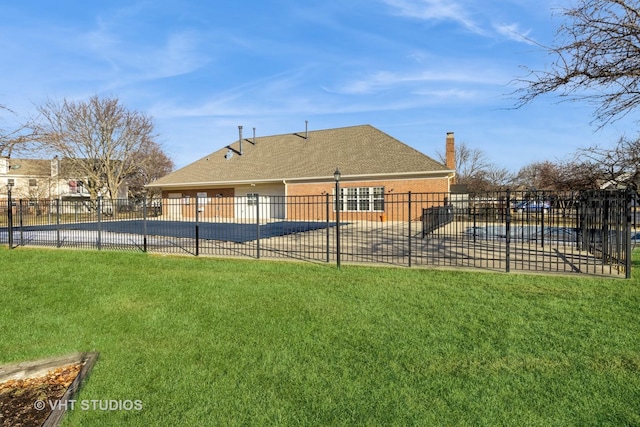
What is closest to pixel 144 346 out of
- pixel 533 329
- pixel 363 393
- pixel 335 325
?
pixel 335 325

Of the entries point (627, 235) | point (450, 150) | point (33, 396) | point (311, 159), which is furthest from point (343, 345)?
point (450, 150)

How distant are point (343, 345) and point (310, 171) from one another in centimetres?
2329

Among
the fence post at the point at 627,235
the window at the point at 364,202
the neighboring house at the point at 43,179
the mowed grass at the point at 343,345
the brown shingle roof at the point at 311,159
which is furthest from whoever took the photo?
the neighboring house at the point at 43,179

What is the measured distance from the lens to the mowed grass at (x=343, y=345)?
3.10 metres

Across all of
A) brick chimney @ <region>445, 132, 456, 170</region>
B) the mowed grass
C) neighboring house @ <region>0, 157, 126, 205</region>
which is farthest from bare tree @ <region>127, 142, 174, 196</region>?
the mowed grass

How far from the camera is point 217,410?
3113 mm

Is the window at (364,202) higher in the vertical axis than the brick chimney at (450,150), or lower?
lower

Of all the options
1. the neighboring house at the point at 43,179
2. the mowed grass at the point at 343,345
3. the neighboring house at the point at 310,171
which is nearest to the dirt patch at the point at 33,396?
the mowed grass at the point at 343,345

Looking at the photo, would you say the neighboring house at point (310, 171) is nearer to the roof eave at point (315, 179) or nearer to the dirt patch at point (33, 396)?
the roof eave at point (315, 179)

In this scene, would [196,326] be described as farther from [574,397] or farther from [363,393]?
[574,397]

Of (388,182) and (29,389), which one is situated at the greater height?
(388,182)

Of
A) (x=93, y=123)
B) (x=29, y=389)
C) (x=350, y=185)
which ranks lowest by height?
(x=29, y=389)

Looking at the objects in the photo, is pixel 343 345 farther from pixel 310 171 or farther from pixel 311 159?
pixel 311 159

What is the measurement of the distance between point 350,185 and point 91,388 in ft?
74.9
